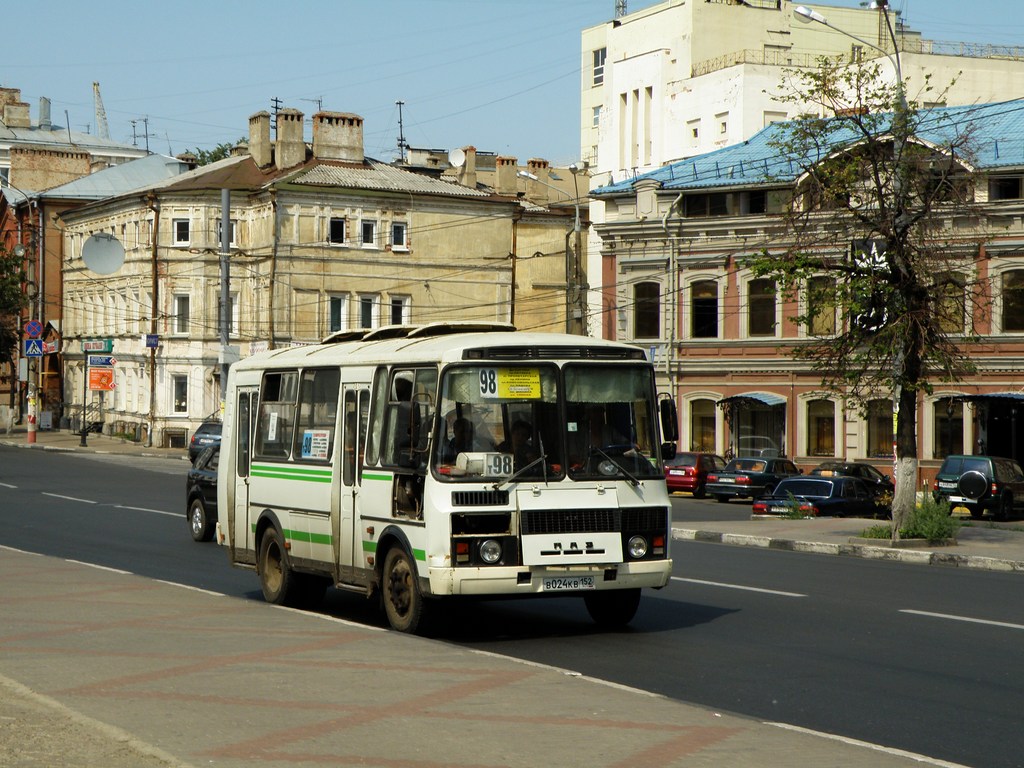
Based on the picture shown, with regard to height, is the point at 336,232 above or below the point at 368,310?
above

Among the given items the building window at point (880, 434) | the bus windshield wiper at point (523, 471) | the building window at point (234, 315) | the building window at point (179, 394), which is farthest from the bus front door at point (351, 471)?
the building window at point (179, 394)

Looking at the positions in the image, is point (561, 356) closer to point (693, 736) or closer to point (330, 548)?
point (330, 548)

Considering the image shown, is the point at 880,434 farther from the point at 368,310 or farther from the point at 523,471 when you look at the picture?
the point at 523,471

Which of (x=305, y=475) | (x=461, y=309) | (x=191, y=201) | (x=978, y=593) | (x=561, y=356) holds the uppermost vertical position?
(x=191, y=201)

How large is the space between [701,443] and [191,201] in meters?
27.0

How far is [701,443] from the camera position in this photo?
49.7m

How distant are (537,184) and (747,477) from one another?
39477mm

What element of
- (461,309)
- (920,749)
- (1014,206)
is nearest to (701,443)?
(1014,206)

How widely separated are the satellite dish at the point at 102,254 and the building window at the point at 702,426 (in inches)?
760

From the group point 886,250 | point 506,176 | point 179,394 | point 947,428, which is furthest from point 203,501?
point 506,176

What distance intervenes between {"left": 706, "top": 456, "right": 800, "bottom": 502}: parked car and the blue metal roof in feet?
26.7

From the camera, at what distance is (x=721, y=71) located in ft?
219

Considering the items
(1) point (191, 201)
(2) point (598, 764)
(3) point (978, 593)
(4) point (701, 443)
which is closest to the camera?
(2) point (598, 764)

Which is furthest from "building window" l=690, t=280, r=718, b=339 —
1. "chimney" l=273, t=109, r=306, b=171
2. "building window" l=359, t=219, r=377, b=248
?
"chimney" l=273, t=109, r=306, b=171
